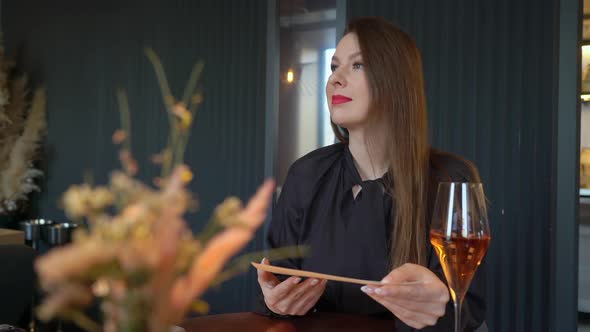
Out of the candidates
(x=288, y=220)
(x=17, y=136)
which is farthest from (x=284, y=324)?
(x=17, y=136)

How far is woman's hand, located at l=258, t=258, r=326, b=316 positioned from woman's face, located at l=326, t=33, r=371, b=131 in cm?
47

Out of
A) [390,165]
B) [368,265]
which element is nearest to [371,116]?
[390,165]

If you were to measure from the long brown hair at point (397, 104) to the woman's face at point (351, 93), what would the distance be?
0.02 m

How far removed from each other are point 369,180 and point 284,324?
53 centimetres

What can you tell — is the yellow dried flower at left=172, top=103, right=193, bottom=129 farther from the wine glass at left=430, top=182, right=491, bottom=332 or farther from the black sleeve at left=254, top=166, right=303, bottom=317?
the black sleeve at left=254, top=166, right=303, bottom=317

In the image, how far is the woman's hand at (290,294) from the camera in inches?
41.7

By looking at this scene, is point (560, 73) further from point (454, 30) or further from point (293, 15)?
point (293, 15)

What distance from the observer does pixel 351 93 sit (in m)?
1.41

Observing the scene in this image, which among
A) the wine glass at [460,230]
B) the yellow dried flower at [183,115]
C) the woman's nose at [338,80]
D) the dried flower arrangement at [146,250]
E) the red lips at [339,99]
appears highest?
the woman's nose at [338,80]

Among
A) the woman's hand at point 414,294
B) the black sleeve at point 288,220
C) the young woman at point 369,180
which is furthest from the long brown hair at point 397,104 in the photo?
the woman's hand at point 414,294

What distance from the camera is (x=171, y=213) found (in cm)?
32

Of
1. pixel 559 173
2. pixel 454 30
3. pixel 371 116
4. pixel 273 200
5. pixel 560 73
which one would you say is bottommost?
pixel 273 200

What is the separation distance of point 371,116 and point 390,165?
13cm

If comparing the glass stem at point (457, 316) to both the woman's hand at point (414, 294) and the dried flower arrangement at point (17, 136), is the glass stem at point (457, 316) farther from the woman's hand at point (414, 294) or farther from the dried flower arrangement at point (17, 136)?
the dried flower arrangement at point (17, 136)
